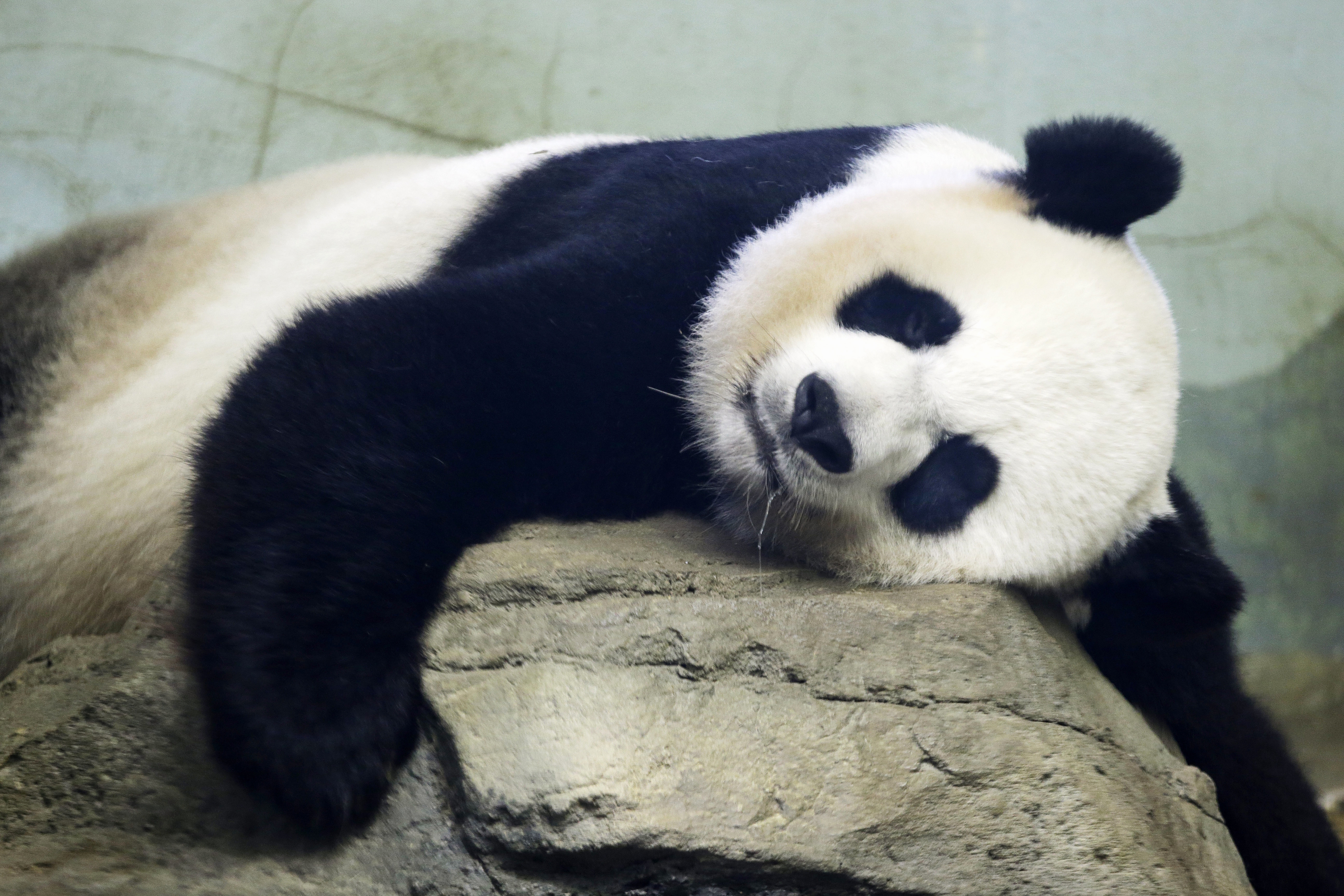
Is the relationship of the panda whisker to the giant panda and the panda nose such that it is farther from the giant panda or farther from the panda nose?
the panda nose

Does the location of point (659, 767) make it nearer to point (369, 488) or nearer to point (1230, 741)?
point (369, 488)

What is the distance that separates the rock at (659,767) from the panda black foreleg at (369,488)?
0.08m

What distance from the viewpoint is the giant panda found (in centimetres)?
190

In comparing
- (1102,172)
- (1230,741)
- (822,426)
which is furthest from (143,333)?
(1230,741)

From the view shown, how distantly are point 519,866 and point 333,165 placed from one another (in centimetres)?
277

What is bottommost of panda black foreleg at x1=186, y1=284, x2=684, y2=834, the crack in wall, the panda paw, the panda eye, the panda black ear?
the crack in wall

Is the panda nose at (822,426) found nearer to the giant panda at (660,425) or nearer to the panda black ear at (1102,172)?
the giant panda at (660,425)

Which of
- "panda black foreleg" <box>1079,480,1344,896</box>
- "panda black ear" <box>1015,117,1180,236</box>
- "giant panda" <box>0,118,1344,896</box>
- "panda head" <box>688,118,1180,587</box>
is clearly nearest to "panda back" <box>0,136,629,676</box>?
"giant panda" <box>0,118,1344,896</box>

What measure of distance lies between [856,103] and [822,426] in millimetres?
3172

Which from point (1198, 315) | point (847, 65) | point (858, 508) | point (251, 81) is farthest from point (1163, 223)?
point (251, 81)

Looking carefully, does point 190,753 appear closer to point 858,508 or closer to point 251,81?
point 858,508

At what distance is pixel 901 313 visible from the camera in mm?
2254

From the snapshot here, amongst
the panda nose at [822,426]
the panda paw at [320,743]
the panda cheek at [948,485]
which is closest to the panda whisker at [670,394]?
the panda nose at [822,426]

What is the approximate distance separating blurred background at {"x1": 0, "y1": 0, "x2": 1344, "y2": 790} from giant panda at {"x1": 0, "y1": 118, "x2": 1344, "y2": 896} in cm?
200
